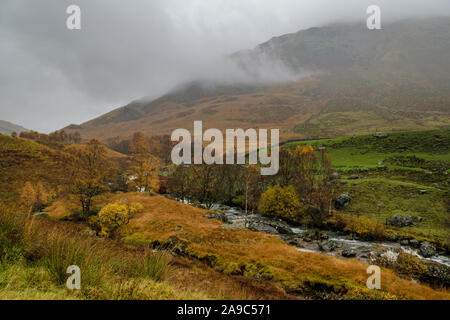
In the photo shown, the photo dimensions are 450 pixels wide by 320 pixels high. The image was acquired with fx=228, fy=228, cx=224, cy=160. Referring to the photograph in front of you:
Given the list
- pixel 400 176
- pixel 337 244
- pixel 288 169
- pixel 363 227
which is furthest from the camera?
pixel 400 176

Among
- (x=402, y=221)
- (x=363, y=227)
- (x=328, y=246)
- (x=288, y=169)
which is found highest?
(x=288, y=169)

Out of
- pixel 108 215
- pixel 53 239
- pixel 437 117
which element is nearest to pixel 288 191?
pixel 108 215

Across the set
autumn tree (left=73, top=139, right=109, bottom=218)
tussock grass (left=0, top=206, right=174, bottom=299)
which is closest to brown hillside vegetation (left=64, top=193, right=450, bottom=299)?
autumn tree (left=73, top=139, right=109, bottom=218)

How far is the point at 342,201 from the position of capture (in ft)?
171

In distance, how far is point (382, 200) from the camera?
50.1 metres

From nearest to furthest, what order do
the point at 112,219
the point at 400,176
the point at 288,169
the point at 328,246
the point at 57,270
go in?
the point at 57,270
the point at 112,219
the point at 328,246
the point at 288,169
the point at 400,176

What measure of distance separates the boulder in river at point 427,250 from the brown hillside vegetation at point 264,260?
47.9 ft

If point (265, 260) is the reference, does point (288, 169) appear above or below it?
above

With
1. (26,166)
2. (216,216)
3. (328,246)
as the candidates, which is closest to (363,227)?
(328,246)

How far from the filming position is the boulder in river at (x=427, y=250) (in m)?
30.0

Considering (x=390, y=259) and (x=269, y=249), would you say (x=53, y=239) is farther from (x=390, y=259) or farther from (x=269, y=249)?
(x=390, y=259)

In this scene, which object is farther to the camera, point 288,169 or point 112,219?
point 288,169

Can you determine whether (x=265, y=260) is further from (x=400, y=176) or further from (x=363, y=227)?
(x=400, y=176)

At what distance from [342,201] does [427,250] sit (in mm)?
21665
